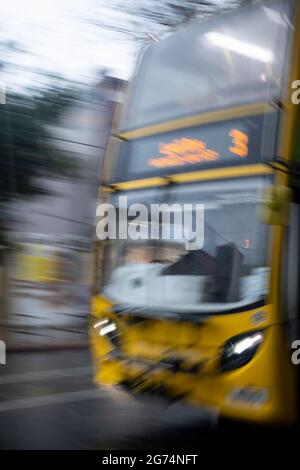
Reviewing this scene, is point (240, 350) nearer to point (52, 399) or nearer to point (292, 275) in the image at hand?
point (292, 275)

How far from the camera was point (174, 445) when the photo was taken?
490cm

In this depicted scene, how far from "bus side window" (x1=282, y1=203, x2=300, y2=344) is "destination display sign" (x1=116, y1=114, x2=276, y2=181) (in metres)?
0.57

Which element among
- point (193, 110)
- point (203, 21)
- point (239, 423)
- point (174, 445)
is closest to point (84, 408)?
point (174, 445)

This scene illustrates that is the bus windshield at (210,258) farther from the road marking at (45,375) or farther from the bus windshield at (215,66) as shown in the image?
the road marking at (45,375)

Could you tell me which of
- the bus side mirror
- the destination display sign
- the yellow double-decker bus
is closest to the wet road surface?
the yellow double-decker bus

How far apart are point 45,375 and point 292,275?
4.37 meters

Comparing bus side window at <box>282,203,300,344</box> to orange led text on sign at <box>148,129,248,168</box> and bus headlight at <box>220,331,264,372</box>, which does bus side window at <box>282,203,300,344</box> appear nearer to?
bus headlight at <box>220,331,264,372</box>

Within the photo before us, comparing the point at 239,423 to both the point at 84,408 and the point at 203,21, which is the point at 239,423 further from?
the point at 203,21

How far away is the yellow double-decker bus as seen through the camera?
438 centimetres

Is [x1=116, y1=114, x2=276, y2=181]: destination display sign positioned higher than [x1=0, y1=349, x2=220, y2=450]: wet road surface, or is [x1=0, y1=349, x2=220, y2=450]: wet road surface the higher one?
[x1=116, y1=114, x2=276, y2=181]: destination display sign

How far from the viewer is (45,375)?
776 centimetres

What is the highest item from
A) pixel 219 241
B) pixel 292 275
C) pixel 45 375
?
pixel 219 241

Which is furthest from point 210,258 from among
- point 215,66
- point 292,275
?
point 215,66
